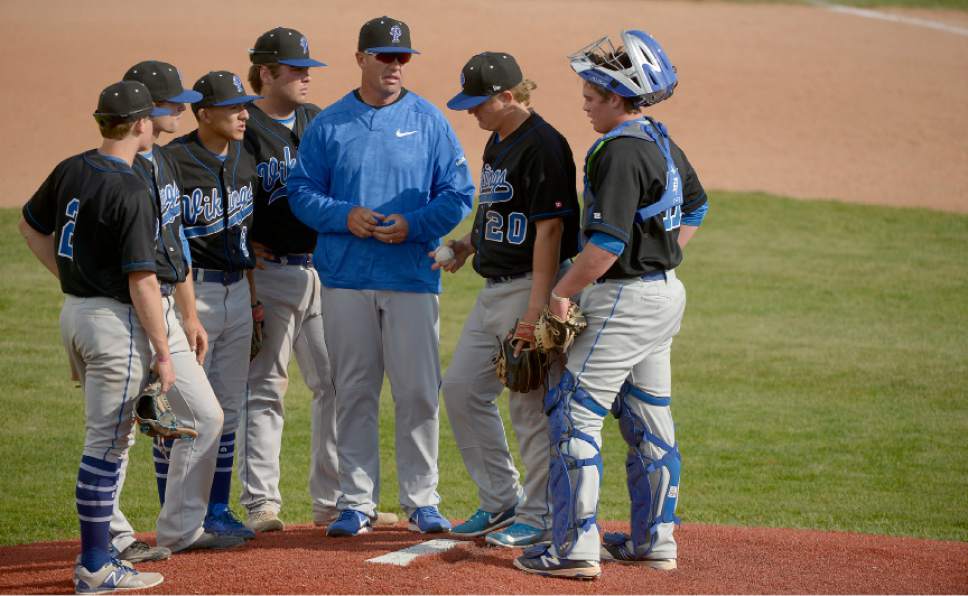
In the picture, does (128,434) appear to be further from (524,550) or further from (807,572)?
(807,572)

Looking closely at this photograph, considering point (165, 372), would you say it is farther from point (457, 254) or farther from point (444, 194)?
point (444, 194)

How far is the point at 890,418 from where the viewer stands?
9125 millimetres

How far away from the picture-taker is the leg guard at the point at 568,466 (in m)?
4.65

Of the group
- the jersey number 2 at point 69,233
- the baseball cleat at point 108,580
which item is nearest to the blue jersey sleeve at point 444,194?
the jersey number 2 at point 69,233

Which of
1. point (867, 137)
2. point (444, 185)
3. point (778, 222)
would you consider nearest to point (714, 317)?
point (778, 222)

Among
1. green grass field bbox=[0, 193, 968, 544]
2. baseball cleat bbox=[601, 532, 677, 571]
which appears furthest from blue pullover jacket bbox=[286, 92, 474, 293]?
green grass field bbox=[0, 193, 968, 544]

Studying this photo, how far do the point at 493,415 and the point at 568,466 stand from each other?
0.78 m

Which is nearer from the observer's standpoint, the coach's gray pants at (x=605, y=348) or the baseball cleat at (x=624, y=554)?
the coach's gray pants at (x=605, y=348)

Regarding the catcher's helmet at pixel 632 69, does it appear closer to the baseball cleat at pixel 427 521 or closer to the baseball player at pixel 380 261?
the baseball player at pixel 380 261

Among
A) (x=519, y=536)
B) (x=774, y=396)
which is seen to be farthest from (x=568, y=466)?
(x=774, y=396)

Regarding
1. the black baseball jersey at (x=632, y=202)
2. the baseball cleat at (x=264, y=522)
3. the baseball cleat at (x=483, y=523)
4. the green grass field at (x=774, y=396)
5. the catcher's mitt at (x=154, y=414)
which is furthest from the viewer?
the green grass field at (x=774, y=396)

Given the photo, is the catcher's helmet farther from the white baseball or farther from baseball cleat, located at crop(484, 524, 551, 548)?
baseball cleat, located at crop(484, 524, 551, 548)

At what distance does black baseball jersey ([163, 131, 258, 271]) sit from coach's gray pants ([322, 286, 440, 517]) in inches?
17.9

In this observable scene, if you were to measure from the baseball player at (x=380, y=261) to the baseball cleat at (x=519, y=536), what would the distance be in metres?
0.39
